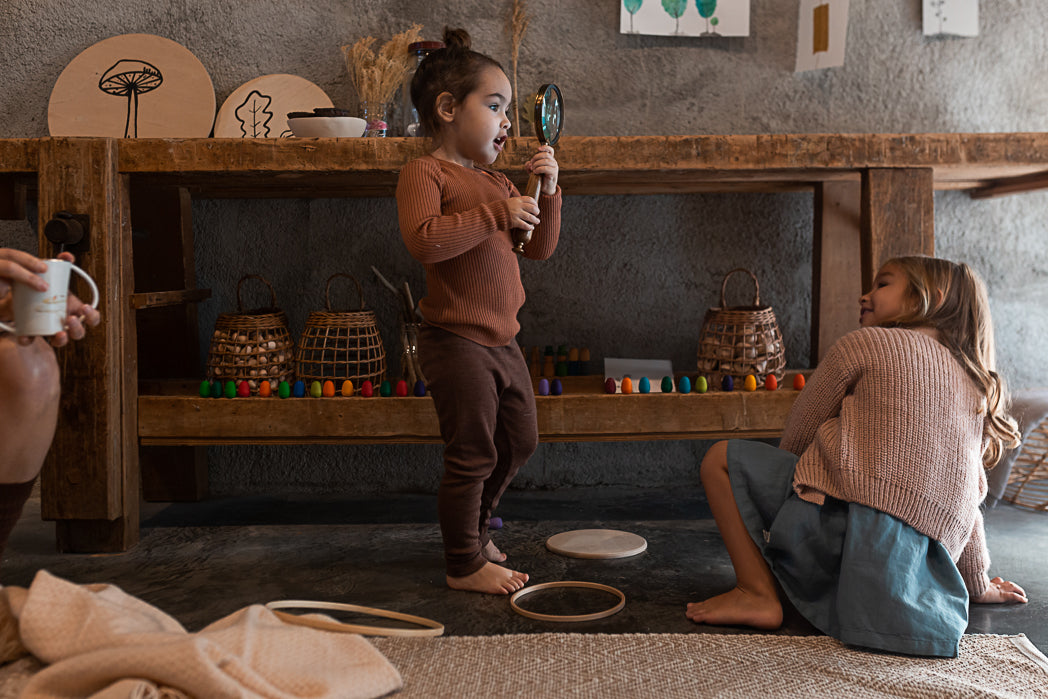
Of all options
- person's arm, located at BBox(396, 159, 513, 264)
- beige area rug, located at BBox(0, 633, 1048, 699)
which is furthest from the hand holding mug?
person's arm, located at BBox(396, 159, 513, 264)

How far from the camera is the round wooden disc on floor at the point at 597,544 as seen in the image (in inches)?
86.1

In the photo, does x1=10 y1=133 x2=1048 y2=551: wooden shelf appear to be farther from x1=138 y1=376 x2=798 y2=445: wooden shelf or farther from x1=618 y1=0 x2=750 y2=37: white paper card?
x1=618 y1=0 x2=750 y2=37: white paper card

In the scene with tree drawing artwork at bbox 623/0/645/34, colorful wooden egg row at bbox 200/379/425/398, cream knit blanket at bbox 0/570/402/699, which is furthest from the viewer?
tree drawing artwork at bbox 623/0/645/34

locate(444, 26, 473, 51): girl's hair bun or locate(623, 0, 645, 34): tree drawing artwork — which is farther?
locate(623, 0, 645, 34): tree drawing artwork

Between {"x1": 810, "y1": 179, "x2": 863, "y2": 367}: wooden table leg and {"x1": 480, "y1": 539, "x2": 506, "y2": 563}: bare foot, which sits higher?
{"x1": 810, "y1": 179, "x2": 863, "y2": 367}: wooden table leg

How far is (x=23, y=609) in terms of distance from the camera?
142cm

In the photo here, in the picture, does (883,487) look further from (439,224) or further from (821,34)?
(821,34)

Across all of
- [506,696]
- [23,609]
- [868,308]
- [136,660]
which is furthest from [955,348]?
[23,609]

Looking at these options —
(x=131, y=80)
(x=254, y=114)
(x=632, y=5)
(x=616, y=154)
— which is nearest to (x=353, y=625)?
(x=616, y=154)

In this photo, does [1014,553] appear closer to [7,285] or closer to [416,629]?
[416,629]

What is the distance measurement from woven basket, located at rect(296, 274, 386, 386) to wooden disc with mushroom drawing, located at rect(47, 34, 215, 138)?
80 centimetres

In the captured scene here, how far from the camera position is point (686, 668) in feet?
5.08

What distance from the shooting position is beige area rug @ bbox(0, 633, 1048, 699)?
1.46m

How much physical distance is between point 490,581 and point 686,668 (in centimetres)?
54
